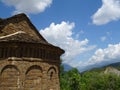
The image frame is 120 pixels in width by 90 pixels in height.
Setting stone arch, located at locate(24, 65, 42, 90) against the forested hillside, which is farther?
the forested hillside

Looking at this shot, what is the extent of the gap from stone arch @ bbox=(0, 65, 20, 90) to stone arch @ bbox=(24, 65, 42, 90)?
47 cm

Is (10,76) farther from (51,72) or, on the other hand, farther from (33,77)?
(51,72)

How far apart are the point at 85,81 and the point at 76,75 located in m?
6.61

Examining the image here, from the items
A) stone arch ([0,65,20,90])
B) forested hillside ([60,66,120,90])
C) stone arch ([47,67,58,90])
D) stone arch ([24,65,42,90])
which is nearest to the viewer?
stone arch ([0,65,20,90])

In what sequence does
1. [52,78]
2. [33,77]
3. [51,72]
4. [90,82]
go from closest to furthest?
[33,77]
[51,72]
[52,78]
[90,82]

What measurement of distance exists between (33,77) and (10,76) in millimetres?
1197

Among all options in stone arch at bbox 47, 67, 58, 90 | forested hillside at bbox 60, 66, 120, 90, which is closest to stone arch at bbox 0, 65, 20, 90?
stone arch at bbox 47, 67, 58, 90

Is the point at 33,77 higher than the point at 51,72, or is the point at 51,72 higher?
the point at 51,72

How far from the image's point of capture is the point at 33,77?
1362 centimetres

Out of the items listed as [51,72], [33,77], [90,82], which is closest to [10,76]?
[33,77]

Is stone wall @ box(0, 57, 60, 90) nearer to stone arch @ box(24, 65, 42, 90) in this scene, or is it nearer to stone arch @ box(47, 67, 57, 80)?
stone arch @ box(24, 65, 42, 90)

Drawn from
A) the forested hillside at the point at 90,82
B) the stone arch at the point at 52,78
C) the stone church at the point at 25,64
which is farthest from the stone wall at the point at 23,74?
the forested hillside at the point at 90,82

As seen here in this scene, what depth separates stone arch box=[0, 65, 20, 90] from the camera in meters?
13.1

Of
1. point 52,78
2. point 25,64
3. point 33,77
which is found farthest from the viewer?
point 52,78
